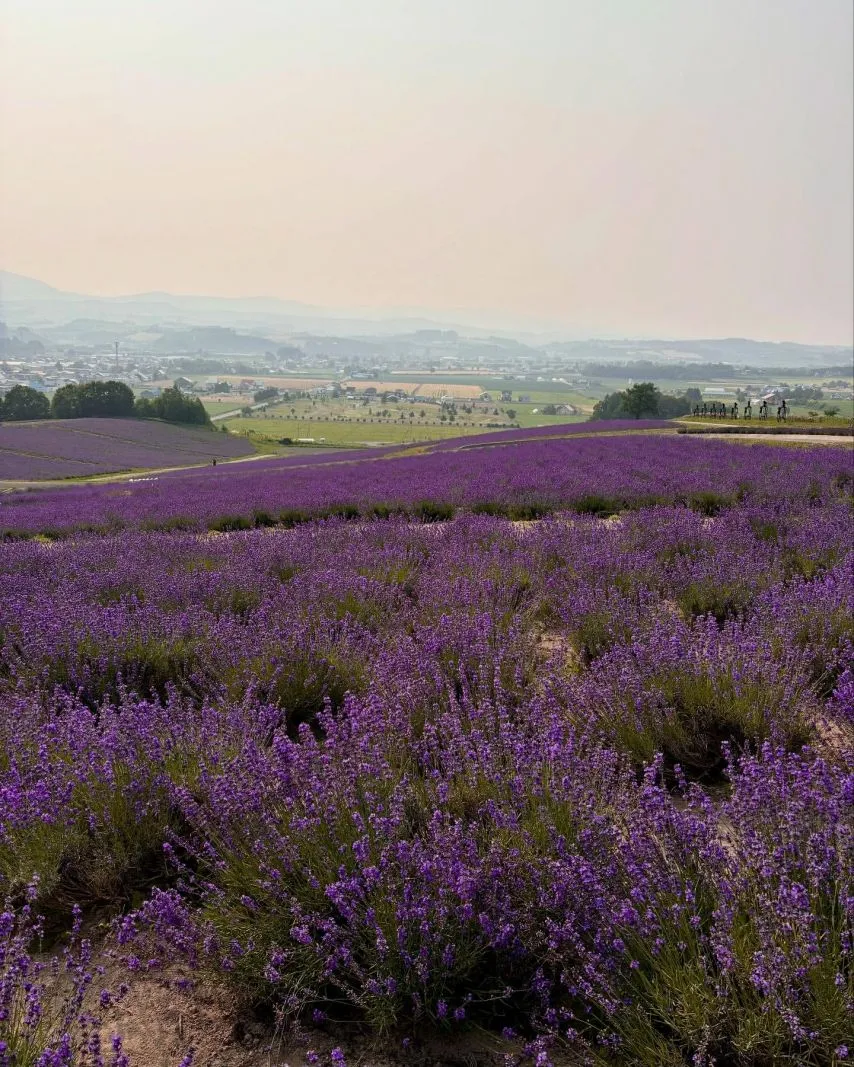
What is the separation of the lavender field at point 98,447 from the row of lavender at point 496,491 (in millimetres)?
21880

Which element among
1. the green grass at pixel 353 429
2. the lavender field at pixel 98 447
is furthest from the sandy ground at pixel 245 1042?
the green grass at pixel 353 429

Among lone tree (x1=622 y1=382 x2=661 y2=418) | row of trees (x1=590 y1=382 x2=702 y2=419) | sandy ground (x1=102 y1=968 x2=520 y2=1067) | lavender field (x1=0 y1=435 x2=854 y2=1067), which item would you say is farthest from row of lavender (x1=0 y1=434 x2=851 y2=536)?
row of trees (x1=590 y1=382 x2=702 y2=419)

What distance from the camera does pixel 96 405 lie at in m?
68.0

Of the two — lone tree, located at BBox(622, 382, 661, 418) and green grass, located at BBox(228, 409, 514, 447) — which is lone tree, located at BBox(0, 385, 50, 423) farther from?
lone tree, located at BBox(622, 382, 661, 418)

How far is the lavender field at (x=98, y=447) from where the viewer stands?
→ 3518cm

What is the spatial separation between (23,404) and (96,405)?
6443 mm

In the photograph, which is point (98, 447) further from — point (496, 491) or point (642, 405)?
point (642, 405)

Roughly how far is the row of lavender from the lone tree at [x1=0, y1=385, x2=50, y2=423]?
179 feet

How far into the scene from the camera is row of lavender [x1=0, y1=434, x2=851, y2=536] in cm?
1022

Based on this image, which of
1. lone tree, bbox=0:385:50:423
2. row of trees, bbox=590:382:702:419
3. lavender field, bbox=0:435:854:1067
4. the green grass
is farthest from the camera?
the green grass

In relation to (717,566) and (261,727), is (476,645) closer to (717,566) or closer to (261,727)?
(261,727)

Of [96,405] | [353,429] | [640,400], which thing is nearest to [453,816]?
[640,400]

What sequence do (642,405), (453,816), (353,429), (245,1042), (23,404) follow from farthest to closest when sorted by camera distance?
(353,429) < (23,404) < (642,405) < (453,816) < (245,1042)

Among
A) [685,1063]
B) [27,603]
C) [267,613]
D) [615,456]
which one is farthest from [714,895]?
[615,456]
